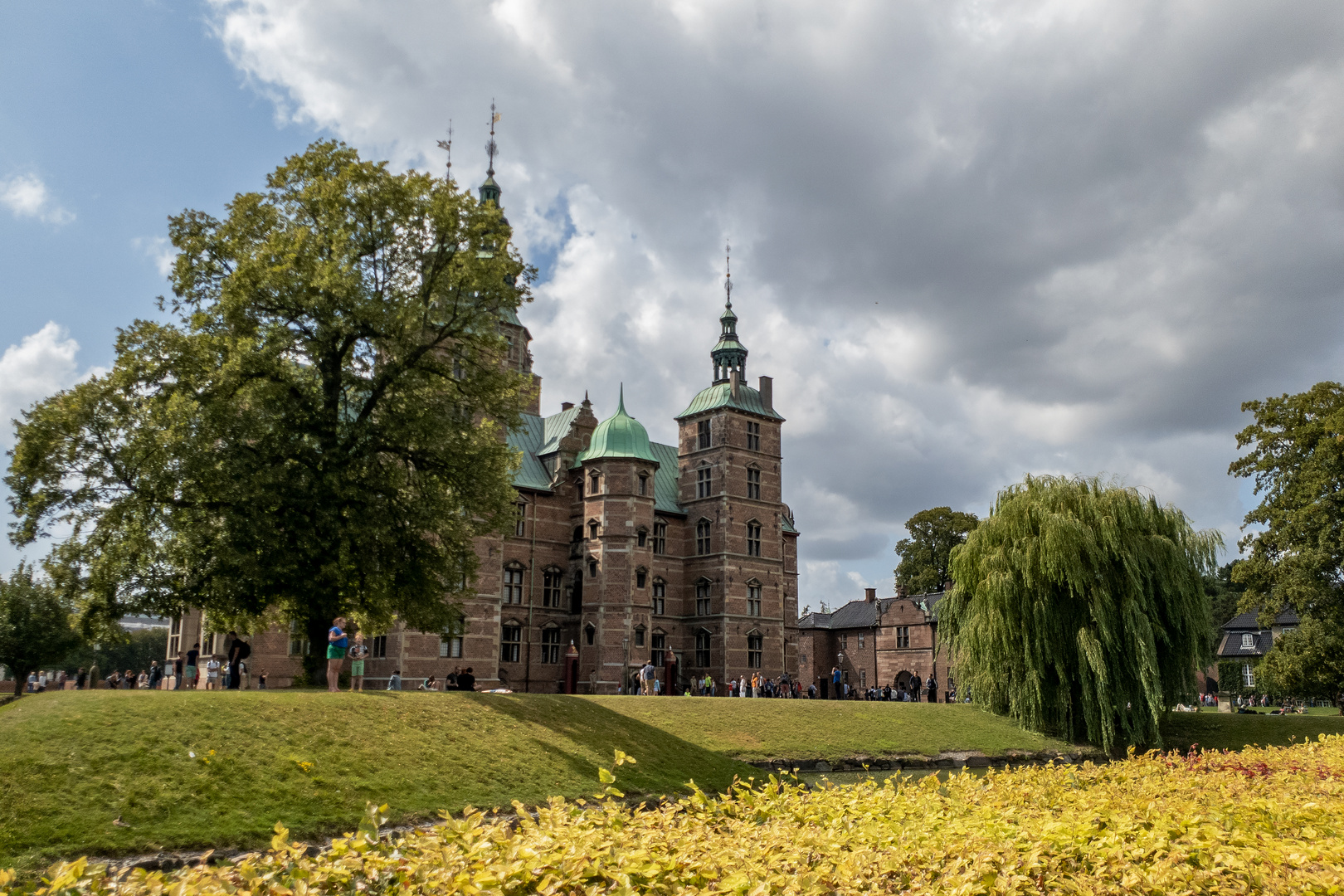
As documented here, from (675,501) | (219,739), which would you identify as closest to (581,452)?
(675,501)

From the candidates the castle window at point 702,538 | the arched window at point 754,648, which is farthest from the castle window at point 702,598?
the arched window at point 754,648

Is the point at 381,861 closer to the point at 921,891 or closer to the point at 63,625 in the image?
the point at 921,891

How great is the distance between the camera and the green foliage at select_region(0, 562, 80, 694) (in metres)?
36.2

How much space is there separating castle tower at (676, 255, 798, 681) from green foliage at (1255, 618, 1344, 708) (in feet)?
78.3

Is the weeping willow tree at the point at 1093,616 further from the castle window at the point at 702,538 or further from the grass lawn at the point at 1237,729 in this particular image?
the castle window at the point at 702,538

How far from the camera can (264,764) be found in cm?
1631

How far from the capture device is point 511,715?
72.2 ft

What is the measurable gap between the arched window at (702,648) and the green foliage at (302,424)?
2728 cm

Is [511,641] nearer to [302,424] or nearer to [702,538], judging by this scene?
[702,538]

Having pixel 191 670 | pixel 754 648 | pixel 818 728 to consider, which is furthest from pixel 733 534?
pixel 191 670

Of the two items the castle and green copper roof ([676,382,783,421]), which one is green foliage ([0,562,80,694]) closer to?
the castle

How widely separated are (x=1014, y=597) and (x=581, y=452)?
2722 centimetres

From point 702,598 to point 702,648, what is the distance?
2.70m

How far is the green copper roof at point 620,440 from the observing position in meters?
49.4
